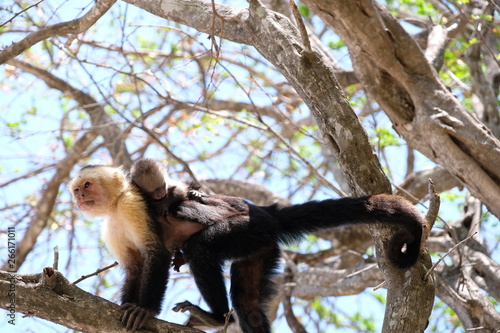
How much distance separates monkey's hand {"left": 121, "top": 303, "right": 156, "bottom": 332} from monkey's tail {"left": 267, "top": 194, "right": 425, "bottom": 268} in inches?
39.6

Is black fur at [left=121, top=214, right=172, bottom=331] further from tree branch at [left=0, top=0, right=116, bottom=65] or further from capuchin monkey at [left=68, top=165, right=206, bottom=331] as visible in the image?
tree branch at [left=0, top=0, right=116, bottom=65]

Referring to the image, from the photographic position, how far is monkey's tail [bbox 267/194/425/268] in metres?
2.84

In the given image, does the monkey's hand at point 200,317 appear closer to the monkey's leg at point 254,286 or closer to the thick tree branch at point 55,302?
the monkey's leg at point 254,286

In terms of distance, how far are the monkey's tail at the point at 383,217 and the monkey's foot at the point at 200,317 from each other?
73 centimetres

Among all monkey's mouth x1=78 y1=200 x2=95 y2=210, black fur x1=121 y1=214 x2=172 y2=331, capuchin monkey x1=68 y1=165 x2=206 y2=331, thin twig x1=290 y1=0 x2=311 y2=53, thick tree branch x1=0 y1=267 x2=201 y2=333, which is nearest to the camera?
thick tree branch x1=0 y1=267 x2=201 y2=333

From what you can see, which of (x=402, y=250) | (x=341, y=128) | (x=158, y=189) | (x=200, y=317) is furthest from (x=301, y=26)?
(x=200, y=317)

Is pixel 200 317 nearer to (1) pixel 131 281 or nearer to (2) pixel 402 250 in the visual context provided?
(1) pixel 131 281

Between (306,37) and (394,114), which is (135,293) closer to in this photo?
(306,37)

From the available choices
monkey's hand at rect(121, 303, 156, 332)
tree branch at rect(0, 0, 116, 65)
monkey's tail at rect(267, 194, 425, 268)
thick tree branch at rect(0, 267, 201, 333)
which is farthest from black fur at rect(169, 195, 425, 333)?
tree branch at rect(0, 0, 116, 65)

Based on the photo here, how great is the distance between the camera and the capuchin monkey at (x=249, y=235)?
2.92 m

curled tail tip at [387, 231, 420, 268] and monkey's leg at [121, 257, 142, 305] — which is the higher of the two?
monkey's leg at [121, 257, 142, 305]

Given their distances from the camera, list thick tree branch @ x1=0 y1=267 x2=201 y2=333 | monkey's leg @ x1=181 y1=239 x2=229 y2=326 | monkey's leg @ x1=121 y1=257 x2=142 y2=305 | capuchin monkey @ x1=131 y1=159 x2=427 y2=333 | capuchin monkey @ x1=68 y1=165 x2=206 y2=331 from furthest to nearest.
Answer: monkey's leg @ x1=121 y1=257 x2=142 y2=305 → capuchin monkey @ x1=68 y1=165 x2=206 y2=331 → monkey's leg @ x1=181 y1=239 x2=229 y2=326 → capuchin monkey @ x1=131 y1=159 x2=427 y2=333 → thick tree branch @ x1=0 y1=267 x2=201 y2=333

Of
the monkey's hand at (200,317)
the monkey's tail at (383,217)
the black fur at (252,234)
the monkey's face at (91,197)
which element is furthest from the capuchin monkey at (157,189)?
the monkey's tail at (383,217)

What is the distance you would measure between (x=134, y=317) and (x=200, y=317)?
0.60 metres
